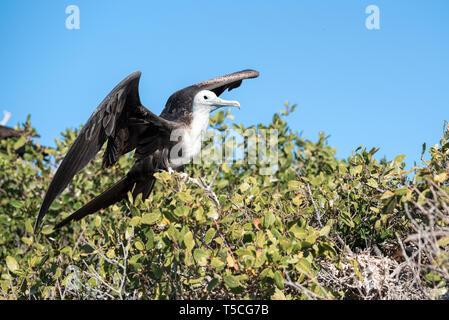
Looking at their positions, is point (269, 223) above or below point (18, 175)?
below

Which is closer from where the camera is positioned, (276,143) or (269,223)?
(269,223)

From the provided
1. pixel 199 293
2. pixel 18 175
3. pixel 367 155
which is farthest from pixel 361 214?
pixel 18 175

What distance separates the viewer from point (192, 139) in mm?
3676

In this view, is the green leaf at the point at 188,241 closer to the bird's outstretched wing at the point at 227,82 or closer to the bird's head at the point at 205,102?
the bird's head at the point at 205,102

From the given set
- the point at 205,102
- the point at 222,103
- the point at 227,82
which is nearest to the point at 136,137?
the point at 205,102

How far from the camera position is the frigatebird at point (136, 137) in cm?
295

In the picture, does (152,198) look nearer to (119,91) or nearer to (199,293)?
(199,293)

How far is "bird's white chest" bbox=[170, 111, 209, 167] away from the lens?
3594 mm

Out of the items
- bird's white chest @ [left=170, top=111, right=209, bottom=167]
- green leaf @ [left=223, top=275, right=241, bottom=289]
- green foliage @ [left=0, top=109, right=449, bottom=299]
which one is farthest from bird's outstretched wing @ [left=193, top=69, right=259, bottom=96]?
green leaf @ [left=223, top=275, right=241, bottom=289]

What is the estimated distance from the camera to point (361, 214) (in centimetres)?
245

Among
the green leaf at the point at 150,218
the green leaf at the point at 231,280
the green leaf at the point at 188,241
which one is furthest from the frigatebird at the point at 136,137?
the green leaf at the point at 231,280

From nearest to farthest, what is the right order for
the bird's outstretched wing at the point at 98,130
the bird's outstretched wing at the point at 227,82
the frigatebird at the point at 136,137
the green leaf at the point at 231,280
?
the green leaf at the point at 231,280 < the bird's outstretched wing at the point at 98,130 < the frigatebird at the point at 136,137 < the bird's outstretched wing at the point at 227,82

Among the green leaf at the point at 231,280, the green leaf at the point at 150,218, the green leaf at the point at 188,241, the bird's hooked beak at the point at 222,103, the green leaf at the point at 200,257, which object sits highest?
the bird's hooked beak at the point at 222,103
